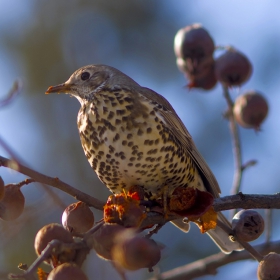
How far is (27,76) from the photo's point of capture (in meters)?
8.61

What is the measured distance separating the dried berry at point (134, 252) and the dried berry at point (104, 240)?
0.02 metres

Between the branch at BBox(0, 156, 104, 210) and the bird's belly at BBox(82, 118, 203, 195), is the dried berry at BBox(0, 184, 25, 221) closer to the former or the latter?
the branch at BBox(0, 156, 104, 210)

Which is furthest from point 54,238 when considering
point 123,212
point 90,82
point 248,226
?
point 90,82

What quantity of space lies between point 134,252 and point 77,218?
522 mm

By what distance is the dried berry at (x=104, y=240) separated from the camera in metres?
1.90

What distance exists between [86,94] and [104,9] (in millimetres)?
5484

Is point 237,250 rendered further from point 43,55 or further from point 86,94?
point 43,55

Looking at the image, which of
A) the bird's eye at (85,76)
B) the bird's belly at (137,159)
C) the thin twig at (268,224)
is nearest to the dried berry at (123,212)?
the bird's belly at (137,159)

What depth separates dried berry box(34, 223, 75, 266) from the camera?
1.80 meters

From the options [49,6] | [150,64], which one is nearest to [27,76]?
[49,6]

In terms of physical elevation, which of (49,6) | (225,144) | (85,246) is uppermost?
(49,6)

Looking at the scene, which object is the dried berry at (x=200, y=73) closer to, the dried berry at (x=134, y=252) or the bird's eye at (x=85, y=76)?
the bird's eye at (x=85, y=76)

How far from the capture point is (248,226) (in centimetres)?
266

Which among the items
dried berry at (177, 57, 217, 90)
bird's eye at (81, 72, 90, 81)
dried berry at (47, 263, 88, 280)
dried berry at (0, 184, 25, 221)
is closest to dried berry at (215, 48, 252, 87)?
dried berry at (177, 57, 217, 90)
